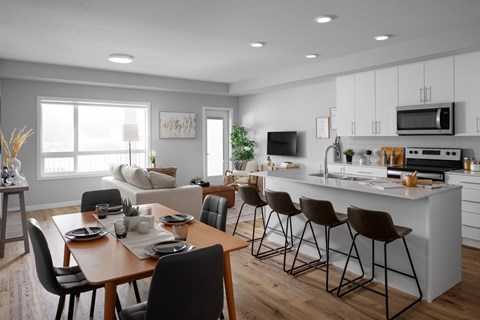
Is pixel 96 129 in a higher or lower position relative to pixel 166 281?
higher

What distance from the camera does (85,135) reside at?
7.05 m

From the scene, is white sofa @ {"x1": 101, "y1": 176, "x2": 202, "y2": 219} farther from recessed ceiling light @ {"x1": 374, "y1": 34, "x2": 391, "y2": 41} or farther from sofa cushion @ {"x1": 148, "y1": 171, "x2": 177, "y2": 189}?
recessed ceiling light @ {"x1": 374, "y1": 34, "x2": 391, "y2": 41}

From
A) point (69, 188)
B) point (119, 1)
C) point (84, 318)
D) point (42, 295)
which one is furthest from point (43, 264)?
point (69, 188)

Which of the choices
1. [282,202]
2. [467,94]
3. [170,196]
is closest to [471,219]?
[467,94]

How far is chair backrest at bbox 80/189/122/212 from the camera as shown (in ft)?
10.4

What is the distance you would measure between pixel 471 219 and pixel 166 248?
12.8 ft

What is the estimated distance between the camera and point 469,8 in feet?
11.4

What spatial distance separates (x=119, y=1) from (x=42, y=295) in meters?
2.75

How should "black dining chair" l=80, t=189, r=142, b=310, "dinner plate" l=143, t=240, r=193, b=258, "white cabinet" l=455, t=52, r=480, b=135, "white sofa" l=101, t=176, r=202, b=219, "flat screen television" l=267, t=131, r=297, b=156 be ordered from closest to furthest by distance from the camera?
"dinner plate" l=143, t=240, r=193, b=258 < "black dining chair" l=80, t=189, r=142, b=310 < "white cabinet" l=455, t=52, r=480, b=135 < "white sofa" l=101, t=176, r=202, b=219 < "flat screen television" l=267, t=131, r=297, b=156

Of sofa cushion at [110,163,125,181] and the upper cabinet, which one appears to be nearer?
the upper cabinet

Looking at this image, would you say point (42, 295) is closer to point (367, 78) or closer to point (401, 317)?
point (401, 317)

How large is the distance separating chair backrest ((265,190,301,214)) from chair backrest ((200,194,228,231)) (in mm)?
819

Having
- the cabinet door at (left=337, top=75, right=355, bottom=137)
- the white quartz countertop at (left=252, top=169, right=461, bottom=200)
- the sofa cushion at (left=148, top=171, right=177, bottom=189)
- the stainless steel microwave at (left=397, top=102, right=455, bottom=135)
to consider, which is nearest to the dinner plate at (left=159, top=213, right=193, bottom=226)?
the white quartz countertop at (left=252, top=169, right=461, bottom=200)

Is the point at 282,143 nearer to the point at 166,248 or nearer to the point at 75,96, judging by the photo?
the point at 75,96
